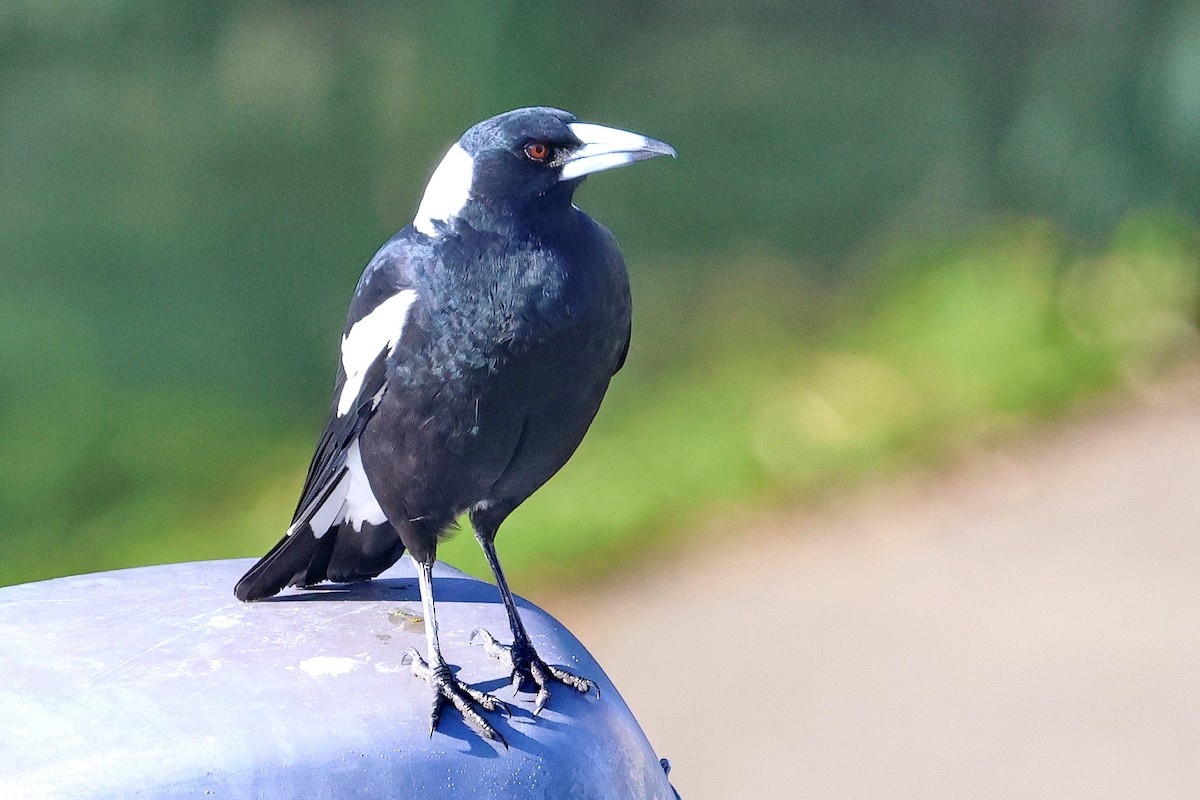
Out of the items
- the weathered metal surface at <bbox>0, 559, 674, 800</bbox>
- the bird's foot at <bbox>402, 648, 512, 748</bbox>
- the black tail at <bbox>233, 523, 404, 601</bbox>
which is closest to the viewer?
the weathered metal surface at <bbox>0, 559, 674, 800</bbox>

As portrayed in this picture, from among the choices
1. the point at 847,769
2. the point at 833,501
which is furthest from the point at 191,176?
the point at 847,769

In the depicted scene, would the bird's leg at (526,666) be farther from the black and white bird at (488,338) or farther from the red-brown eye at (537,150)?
the red-brown eye at (537,150)

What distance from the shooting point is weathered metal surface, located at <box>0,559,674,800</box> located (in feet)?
5.07

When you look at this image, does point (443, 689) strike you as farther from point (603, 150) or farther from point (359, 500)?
point (603, 150)

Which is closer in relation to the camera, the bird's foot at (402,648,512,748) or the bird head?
the bird's foot at (402,648,512,748)

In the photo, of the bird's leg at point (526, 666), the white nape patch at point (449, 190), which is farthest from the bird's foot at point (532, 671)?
the white nape patch at point (449, 190)

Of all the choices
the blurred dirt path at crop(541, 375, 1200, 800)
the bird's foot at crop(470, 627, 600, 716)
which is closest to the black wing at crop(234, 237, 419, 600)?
the bird's foot at crop(470, 627, 600, 716)

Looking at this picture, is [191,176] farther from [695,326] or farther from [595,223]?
[595,223]

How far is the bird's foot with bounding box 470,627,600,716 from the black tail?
29 centimetres

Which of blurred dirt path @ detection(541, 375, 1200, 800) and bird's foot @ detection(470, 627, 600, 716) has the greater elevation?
bird's foot @ detection(470, 627, 600, 716)

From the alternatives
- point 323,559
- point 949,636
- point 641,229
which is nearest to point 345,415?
point 323,559

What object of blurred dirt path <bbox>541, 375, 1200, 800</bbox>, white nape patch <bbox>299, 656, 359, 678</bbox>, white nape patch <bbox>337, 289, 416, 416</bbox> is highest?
white nape patch <bbox>337, 289, 416, 416</bbox>

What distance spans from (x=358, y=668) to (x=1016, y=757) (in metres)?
2.40

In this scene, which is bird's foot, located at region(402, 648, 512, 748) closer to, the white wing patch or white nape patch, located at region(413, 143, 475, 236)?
the white wing patch
